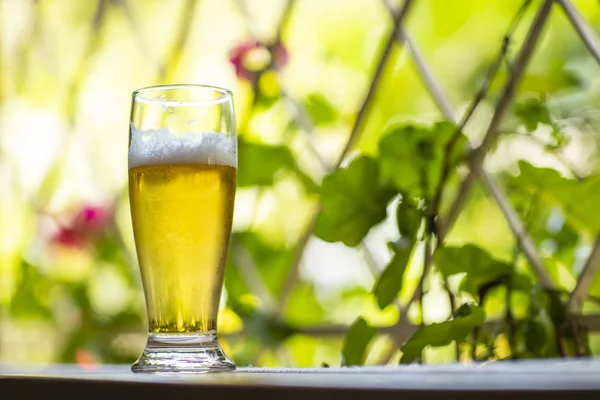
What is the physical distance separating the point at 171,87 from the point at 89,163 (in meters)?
0.98

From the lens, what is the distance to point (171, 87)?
1.71 ft

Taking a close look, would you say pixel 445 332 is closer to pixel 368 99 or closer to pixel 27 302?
pixel 368 99

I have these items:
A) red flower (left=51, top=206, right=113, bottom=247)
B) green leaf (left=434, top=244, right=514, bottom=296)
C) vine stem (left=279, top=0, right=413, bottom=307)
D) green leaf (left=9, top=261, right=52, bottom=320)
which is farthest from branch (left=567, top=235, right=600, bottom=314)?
green leaf (left=9, top=261, right=52, bottom=320)

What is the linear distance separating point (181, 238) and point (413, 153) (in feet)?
1.00

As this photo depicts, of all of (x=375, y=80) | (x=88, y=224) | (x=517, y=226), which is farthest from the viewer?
(x=88, y=224)

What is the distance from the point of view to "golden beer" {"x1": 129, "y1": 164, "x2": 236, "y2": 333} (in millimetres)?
484

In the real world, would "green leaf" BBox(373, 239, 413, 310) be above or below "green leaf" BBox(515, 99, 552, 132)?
below

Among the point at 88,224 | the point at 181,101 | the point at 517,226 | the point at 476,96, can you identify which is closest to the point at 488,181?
the point at 517,226

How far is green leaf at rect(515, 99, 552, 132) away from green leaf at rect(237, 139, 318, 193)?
348mm

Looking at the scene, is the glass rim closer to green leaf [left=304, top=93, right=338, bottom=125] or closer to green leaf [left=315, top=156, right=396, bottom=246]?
green leaf [left=315, top=156, right=396, bottom=246]

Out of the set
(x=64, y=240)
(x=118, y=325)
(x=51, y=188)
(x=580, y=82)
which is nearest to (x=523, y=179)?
(x=580, y=82)

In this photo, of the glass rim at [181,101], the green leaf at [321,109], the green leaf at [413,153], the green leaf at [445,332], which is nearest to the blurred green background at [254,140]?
the green leaf at [321,109]

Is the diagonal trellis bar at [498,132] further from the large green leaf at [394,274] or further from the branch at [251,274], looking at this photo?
the branch at [251,274]

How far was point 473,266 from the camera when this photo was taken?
0.68 metres
